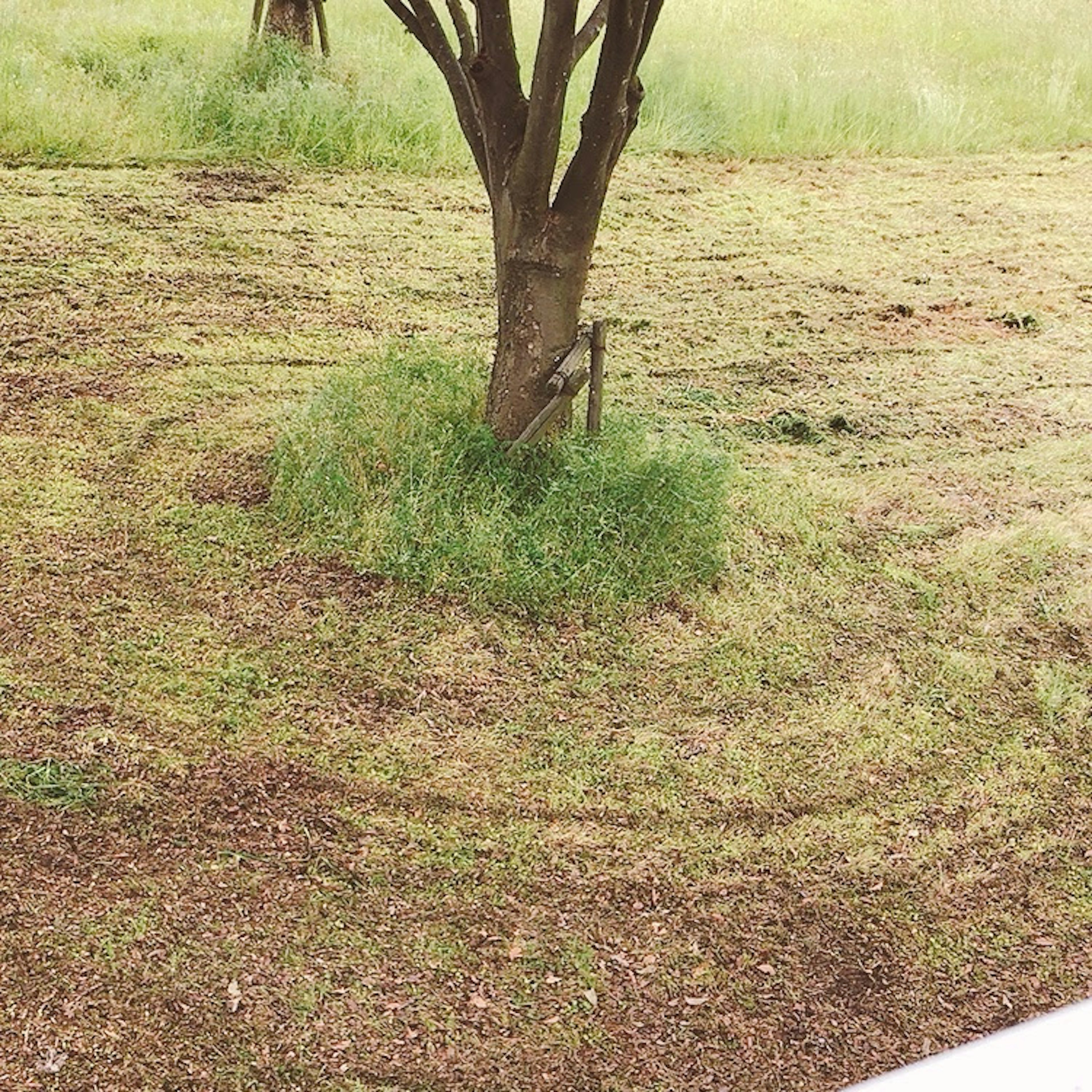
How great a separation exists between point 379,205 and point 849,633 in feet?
15.0

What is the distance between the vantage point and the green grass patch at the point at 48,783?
10.6 feet

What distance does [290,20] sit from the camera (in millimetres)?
9031

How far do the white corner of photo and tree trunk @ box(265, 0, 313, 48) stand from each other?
9.18 m

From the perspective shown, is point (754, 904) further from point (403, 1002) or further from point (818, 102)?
point (818, 102)

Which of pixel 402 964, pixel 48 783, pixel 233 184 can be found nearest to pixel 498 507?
pixel 48 783

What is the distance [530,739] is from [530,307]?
1.49m

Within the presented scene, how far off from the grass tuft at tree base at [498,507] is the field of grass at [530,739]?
0.09 meters

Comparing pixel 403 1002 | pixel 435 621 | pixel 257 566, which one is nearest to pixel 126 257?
pixel 257 566

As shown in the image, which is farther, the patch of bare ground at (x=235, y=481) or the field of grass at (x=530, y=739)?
the patch of bare ground at (x=235, y=481)

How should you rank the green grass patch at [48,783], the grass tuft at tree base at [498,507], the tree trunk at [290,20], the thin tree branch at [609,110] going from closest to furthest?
the green grass patch at [48,783], the thin tree branch at [609,110], the grass tuft at tree base at [498,507], the tree trunk at [290,20]

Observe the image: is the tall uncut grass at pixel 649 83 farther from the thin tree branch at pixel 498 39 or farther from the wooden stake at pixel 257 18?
the thin tree branch at pixel 498 39

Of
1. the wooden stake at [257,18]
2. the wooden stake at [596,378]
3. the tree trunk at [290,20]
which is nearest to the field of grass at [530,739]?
the wooden stake at [596,378]

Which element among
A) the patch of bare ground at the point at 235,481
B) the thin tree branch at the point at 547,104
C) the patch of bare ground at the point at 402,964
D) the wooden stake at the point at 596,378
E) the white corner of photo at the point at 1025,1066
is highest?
the thin tree branch at the point at 547,104

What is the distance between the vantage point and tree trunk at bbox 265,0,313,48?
29.5ft
